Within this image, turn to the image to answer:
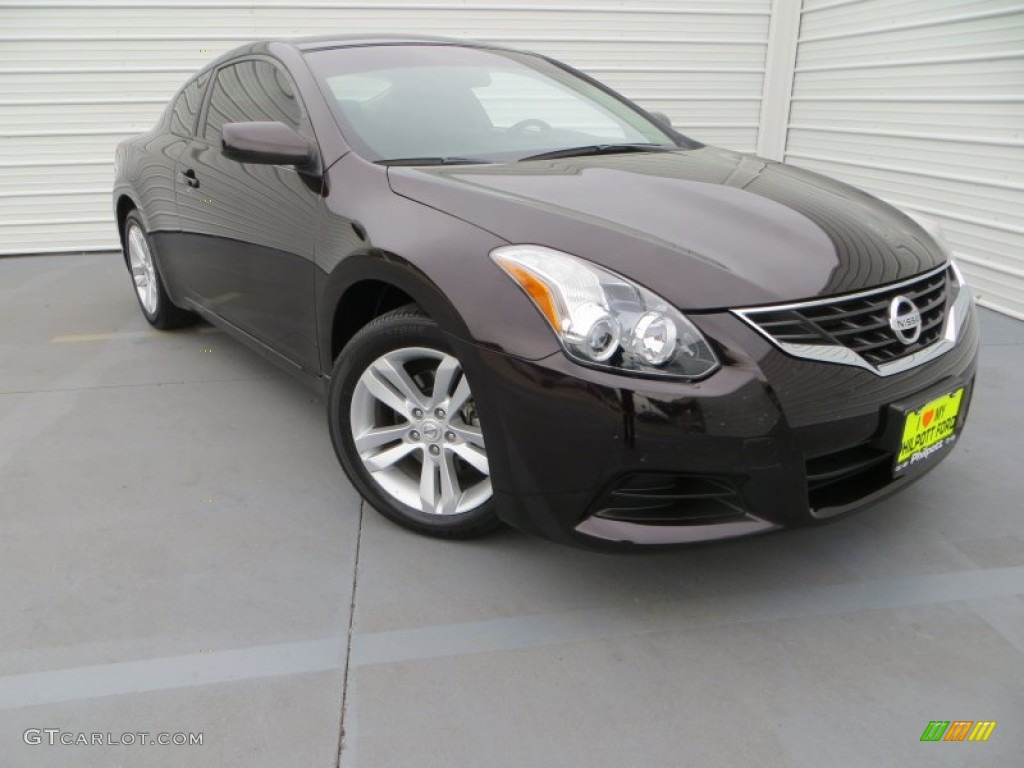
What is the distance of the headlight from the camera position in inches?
70.1

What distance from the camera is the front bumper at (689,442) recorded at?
5.82 feet

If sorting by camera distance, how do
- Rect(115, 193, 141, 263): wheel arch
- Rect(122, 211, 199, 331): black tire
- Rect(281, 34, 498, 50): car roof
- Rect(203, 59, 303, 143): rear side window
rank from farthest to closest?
1. Rect(115, 193, 141, 263): wheel arch
2. Rect(122, 211, 199, 331): black tire
3. Rect(281, 34, 498, 50): car roof
4. Rect(203, 59, 303, 143): rear side window

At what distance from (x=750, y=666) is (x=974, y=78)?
4.56 m

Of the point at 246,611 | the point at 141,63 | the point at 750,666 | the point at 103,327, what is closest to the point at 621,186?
the point at 750,666

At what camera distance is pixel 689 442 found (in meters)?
1.78

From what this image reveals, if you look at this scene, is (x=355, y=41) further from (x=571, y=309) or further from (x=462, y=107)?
(x=571, y=309)

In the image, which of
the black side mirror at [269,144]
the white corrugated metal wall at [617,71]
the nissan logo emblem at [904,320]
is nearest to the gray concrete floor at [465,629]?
the nissan logo emblem at [904,320]

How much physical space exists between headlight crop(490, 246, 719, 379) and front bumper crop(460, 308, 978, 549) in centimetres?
3

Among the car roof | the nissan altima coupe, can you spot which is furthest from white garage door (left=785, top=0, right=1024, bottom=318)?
the car roof

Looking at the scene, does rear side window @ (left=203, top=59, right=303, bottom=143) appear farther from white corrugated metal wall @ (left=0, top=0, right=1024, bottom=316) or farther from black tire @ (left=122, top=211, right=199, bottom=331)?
white corrugated metal wall @ (left=0, top=0, right=1024, bottom=316)

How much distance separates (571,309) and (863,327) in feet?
2.32

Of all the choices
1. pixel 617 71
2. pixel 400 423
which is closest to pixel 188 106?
pixel 400 423

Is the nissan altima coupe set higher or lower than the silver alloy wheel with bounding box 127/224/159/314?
higher

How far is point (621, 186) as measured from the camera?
2.30 meters
